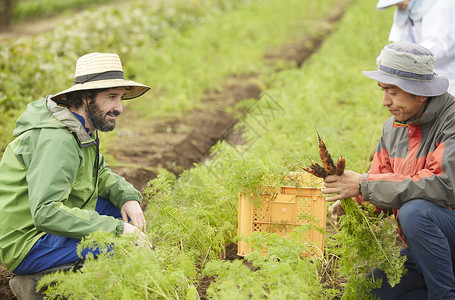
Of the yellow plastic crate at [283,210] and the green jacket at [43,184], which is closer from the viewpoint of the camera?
the green jacket at [43,184]

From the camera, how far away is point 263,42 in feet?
41.5

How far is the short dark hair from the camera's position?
10.5 ft

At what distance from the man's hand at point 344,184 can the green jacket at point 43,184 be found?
1.22m

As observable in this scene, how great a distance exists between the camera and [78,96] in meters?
3.22

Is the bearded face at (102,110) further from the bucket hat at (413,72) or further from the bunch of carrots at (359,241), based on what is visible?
the bucket hat at (413,72)

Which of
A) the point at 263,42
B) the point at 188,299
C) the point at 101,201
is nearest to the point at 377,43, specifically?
the point at 101,201

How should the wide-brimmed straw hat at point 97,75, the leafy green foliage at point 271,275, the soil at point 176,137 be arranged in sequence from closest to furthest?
the leafy green foliage at point 271,275, the wide-brimmed straw hat at point 97,75, the soil at point 176,137

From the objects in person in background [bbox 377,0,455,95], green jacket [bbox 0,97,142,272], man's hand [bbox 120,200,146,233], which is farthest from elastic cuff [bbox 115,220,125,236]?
person in background [bbox 377,0,455,95]

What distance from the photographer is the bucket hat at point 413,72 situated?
2.89 m

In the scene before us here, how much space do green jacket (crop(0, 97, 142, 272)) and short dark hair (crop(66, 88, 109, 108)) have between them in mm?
156

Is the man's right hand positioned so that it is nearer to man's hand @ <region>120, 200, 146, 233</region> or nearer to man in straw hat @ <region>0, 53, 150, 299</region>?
man in straw hat @ <region>0, 53, 150, 299</region>

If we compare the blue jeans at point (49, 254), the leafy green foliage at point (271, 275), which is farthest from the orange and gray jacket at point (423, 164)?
the blue jeans at point (49, 254)

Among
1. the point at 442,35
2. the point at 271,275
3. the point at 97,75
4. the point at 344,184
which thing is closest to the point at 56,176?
the point at 97,75

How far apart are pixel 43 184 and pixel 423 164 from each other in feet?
6.84
